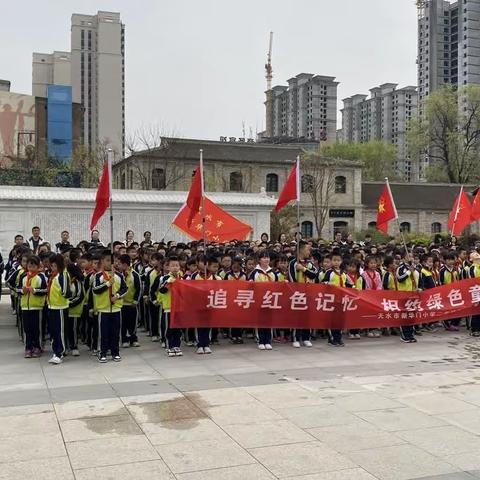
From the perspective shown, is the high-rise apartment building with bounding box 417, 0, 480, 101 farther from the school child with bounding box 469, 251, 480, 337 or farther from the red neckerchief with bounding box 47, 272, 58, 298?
the red neckerchief with bounding box 47, 272, 58, 298

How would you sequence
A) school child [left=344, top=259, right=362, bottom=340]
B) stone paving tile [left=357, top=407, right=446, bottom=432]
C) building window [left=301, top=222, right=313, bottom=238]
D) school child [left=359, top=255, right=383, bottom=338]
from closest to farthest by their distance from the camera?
1. stone paving tile [left=357, top=407, right=446, bottom=432]
2. school child [left=344, top=259, right=362, bottom=340]
3. school child [left=359, top=255, right=383, bottom=338]
4. building window [left=301, top=222, right=313, bottom=238]

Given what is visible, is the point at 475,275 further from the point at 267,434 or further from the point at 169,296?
the point at 267,434

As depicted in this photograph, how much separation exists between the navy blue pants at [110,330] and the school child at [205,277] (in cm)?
135

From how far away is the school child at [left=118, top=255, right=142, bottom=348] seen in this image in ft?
33.2

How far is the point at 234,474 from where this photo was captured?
472 cm

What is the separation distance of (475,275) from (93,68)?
104 meters

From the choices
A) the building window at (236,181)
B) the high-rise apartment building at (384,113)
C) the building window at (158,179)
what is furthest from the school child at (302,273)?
the high-rise apartment building at (384,113)

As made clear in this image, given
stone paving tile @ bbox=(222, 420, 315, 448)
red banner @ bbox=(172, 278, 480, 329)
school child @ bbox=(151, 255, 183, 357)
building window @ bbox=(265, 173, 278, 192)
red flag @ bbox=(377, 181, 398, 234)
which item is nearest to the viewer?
stone paving tile @ bbox=(222, 420, 315, 448)

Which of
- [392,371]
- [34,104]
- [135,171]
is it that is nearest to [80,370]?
[392,371]

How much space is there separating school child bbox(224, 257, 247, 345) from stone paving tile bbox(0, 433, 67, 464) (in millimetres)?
5226

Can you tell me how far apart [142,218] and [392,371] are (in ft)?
52.0

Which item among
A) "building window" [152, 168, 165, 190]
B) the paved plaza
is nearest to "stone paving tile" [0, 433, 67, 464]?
the paved plaza

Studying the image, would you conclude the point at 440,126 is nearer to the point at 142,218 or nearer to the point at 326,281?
the point at 142,218

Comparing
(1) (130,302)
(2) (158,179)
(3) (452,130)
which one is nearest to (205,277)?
(1) (130,302)
